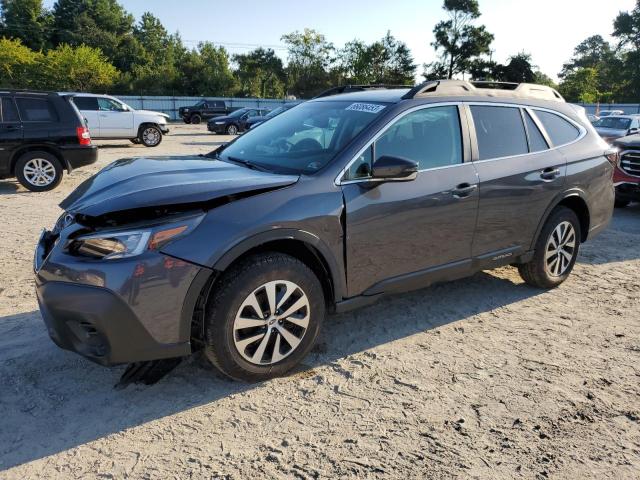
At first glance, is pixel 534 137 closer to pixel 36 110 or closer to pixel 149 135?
pixel 36 110

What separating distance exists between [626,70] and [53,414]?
246ft

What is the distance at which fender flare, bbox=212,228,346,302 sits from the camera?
2.84 metres

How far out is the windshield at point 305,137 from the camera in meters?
3.53

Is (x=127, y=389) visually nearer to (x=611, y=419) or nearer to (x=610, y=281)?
(x=611, y=419)

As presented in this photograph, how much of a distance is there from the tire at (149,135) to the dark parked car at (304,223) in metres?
14.6

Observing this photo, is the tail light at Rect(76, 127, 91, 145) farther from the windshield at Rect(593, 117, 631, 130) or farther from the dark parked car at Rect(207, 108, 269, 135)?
the dark parked car at Rect(207, 108, 269, 135)

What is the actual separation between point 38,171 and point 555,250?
879 cm

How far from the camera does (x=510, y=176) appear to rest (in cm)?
416

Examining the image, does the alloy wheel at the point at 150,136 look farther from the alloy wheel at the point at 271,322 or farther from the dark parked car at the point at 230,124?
the alloy wheel at the point at 271,322

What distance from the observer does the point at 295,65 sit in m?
71.1

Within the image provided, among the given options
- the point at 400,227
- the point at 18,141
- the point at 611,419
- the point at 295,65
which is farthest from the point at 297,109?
the point at 295,65

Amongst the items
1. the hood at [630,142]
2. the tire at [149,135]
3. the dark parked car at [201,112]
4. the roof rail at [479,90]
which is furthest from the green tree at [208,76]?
the roof rail at [479,90]

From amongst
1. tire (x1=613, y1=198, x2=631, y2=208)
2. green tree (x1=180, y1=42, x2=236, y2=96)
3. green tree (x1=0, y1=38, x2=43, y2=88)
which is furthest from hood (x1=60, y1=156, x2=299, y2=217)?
green tree (x1=180, y1=42, x2=236, y2=96)

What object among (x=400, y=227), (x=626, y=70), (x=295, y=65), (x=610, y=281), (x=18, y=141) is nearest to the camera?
A: (x=400, y=227)
